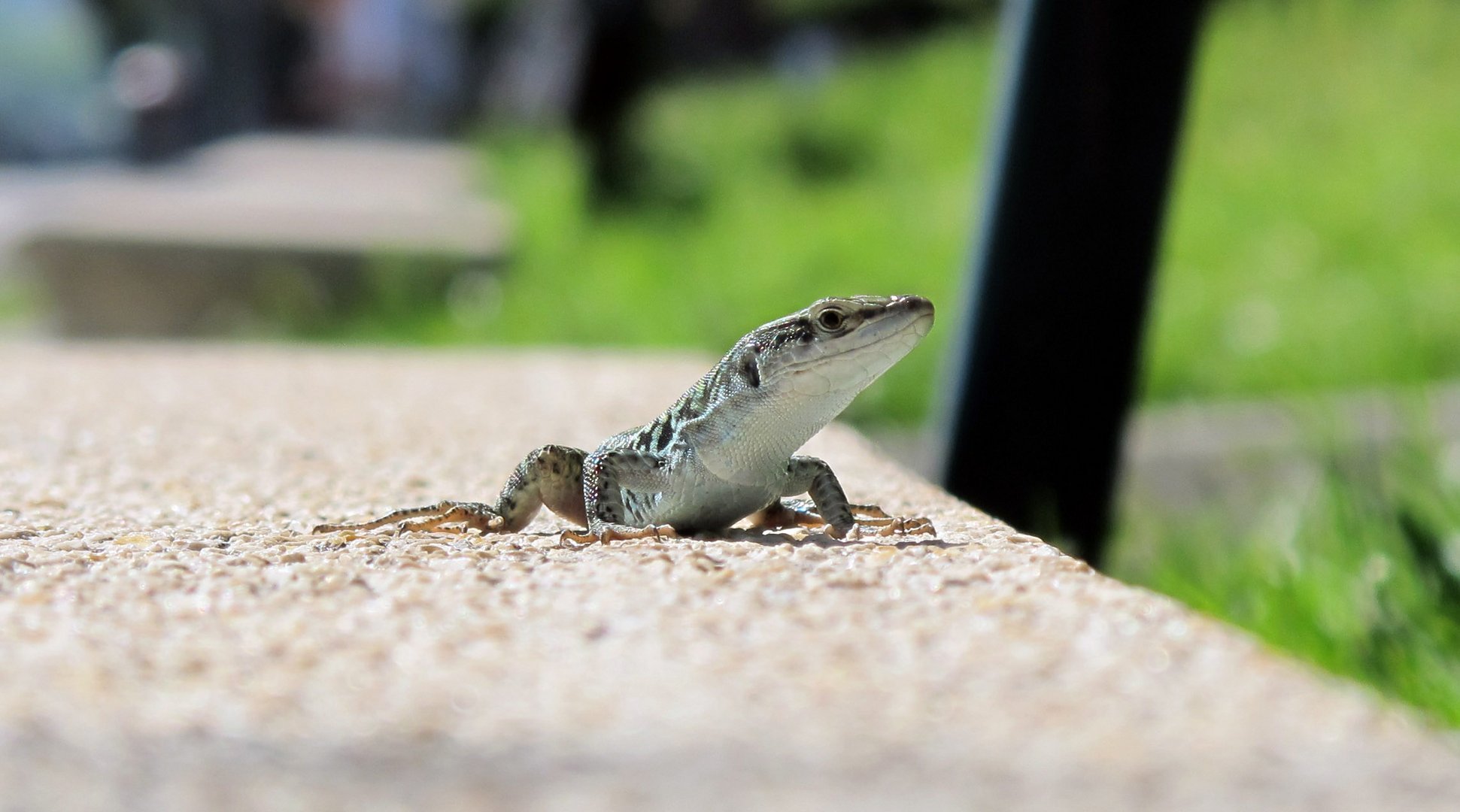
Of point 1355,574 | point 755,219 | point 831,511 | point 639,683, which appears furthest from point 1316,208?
point 639,683

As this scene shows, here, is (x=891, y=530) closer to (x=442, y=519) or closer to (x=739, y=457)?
(x=739, y=457)

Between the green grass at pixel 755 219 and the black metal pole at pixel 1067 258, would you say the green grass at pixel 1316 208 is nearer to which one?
the green grass at pixel 755 219

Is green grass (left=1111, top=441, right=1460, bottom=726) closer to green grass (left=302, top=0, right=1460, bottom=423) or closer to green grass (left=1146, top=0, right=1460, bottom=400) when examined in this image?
green grass (left=302, top=0, right=1460, bottom=423)

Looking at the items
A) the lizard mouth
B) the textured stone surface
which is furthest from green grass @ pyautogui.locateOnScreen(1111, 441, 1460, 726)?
the lizard mouth

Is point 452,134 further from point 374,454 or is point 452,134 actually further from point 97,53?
point 374,454

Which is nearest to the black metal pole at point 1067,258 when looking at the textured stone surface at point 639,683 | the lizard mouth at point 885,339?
the textured stone surface at point 639,683
